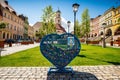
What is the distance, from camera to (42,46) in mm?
5777

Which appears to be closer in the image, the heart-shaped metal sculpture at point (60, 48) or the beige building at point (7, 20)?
the heart-shaped metal sculpture at point (60, 48)

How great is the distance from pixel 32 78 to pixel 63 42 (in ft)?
5.29

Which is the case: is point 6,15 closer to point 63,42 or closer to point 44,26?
point 44,26

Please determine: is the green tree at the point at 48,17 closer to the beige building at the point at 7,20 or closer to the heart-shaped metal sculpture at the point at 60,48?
the beige building at the point at 7,20

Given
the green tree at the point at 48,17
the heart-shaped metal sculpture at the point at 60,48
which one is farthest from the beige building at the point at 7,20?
the heart-shaped metal sculpture at the point at 60,48

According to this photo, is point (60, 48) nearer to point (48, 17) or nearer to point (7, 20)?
point (48, 17)

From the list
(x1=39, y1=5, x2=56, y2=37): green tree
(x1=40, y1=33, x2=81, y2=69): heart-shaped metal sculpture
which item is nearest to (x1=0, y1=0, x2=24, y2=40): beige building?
(x1=39, y1=5, x2=56, y2=37): green tree

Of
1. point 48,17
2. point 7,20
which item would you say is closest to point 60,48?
point 48,17

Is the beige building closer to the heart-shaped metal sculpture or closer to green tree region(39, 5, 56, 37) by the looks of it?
green tree region(39, 5, 56, 37)

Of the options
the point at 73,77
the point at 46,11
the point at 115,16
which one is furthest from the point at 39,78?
the point at 115,16

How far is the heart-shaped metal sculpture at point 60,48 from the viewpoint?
18.6ft

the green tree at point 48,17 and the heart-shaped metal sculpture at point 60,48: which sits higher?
the green tree at point 48,17

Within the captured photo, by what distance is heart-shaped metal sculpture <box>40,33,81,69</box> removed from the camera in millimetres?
5684

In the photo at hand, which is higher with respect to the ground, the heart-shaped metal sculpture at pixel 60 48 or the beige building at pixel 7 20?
the beige building at pixel 7 20
